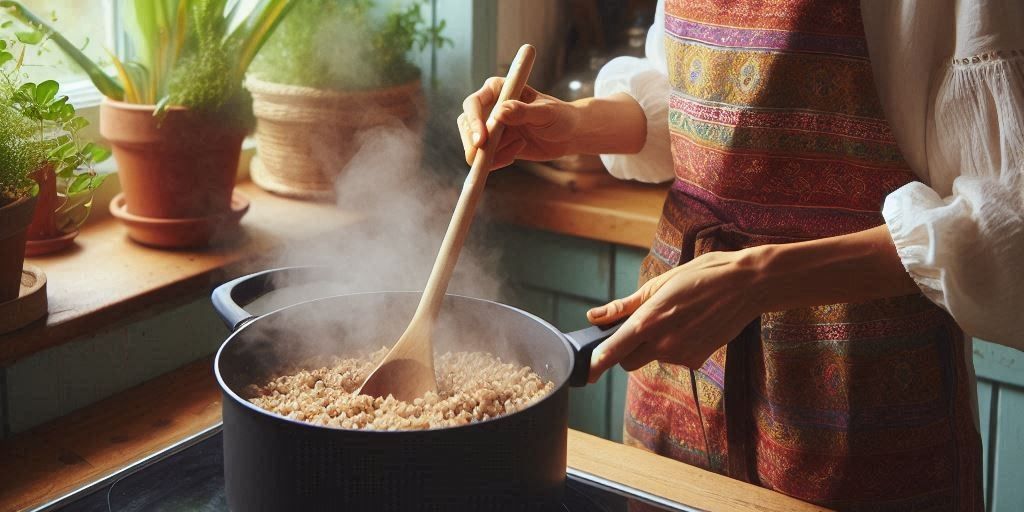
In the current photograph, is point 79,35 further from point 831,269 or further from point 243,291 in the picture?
point 831,269

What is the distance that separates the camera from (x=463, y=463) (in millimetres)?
752

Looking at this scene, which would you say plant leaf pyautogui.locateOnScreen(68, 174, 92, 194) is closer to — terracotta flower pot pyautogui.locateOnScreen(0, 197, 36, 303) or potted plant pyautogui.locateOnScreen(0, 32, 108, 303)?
potted plant pyautogui.locateOnScreen(0, 32, 108, 303)

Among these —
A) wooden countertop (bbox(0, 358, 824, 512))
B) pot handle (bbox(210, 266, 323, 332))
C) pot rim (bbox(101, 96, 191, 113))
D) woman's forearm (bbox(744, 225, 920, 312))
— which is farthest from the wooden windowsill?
woman's forearm (bbox(744, 225, 920, 312))

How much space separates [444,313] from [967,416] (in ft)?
2.07

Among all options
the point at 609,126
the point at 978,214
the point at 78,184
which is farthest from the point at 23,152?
the point at 978,214

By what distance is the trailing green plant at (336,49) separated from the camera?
1.67m

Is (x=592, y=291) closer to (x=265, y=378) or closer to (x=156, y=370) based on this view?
(x=156, y=370)

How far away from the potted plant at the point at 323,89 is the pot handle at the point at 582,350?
2.87 feet

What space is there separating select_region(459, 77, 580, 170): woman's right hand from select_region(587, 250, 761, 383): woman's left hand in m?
0.24

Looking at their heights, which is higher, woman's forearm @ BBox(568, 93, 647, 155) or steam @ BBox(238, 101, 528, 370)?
woman's forearm @ BBox(568, 93, 647, 155)

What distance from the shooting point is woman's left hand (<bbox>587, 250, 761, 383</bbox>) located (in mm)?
967

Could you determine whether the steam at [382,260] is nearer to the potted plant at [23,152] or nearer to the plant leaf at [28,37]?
the potted plant at [23,152]

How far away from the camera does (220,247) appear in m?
1.52

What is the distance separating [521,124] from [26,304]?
0.60m
